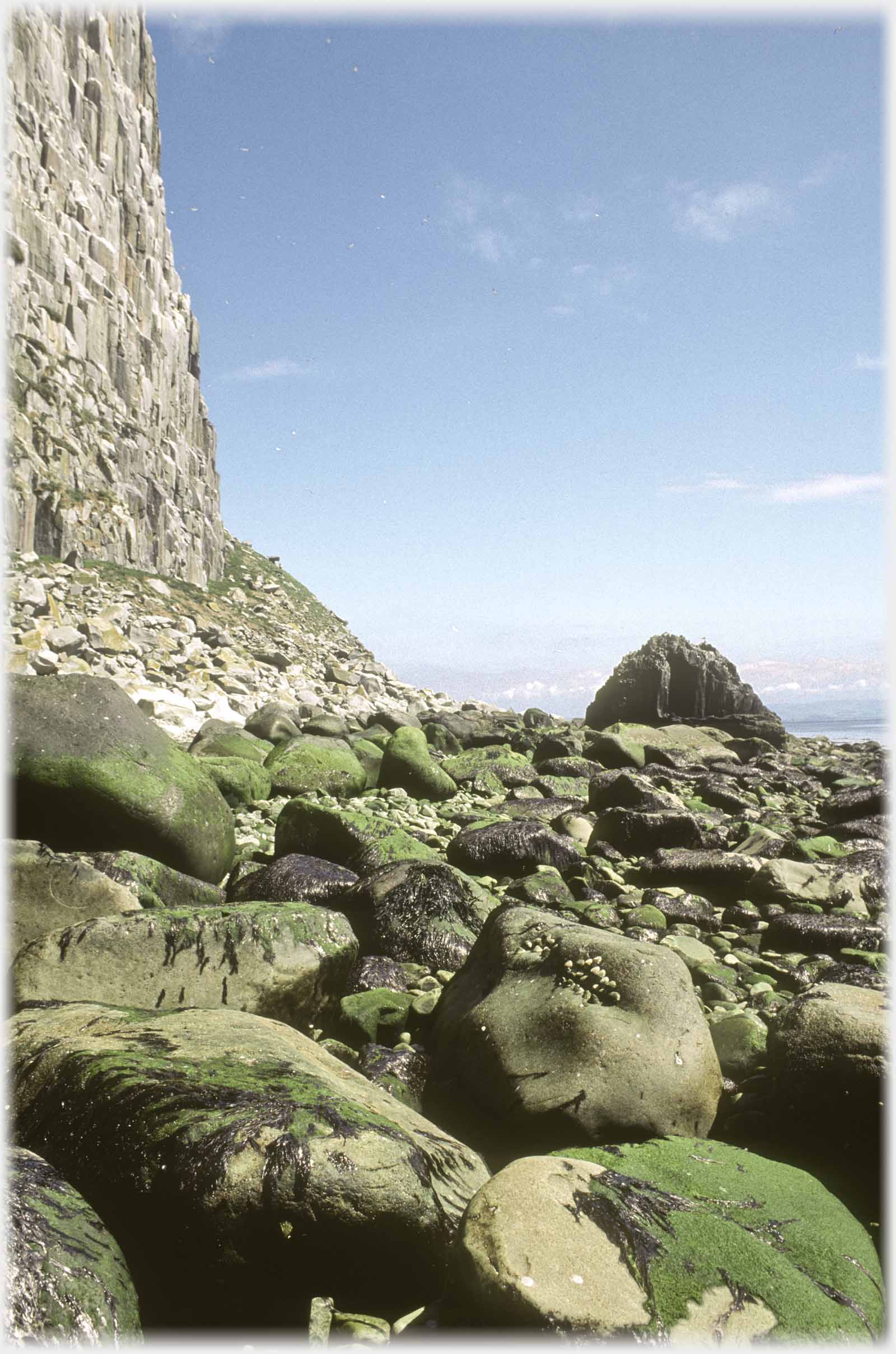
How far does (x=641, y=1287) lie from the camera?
2861mm

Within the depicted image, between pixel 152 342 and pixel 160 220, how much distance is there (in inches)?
459

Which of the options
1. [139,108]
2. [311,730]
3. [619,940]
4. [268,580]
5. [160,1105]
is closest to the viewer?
[160,1105]

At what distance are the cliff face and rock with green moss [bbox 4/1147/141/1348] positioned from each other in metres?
35.2

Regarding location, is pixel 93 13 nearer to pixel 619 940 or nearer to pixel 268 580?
pixel 268 580

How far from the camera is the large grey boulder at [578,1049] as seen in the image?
424 centimetres

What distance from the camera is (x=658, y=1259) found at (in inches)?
118

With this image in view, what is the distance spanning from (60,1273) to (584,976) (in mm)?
3114

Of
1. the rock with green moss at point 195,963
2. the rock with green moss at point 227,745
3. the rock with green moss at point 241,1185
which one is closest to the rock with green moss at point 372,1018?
the rock with green moss at point 195,963

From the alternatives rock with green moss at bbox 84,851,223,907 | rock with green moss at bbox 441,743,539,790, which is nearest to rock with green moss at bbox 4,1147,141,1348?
rock with green moss at bbox 84,851,223,907

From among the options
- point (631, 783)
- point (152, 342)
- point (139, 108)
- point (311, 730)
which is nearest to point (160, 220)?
point (139, 108)

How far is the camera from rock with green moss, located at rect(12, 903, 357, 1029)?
4.91 m

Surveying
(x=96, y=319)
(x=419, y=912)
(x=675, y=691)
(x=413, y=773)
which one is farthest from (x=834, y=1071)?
(x=96, y=319)

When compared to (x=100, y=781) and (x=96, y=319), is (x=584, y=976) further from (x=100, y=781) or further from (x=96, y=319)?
(x=96, y=319)

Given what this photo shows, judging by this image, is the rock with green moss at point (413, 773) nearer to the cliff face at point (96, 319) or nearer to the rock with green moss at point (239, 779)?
the rock with green moss at point (239, 779)
